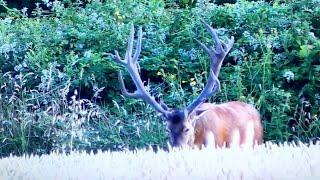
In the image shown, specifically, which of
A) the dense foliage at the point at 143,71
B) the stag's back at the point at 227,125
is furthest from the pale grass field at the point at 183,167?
the dense foliage at the point at 143,71

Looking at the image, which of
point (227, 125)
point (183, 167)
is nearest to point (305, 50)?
point (227, 125)

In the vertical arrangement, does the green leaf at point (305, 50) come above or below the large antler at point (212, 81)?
above

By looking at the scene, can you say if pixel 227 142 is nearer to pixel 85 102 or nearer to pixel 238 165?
pixel 85 102

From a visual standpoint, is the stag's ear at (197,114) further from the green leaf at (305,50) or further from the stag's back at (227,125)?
the green leaf at (305,50)

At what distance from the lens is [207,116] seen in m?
6.97

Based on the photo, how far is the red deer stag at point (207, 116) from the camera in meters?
6.65

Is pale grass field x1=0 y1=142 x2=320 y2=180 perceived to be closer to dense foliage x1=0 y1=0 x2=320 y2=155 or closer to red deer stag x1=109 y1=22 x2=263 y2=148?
red deer stag x1=109 y1=22 x2=263 y2=148

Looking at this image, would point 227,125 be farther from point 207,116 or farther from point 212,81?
point 212,81

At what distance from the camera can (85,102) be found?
350 inches

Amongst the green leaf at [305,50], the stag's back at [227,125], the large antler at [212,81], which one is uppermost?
the green leaf at [305,50]

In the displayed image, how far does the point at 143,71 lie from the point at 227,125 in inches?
89.9

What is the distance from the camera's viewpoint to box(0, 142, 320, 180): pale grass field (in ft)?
8.23

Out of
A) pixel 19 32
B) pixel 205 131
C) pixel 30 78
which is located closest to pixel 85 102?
pixel 30 78

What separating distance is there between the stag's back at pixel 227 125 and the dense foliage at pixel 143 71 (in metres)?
→ 0.71
